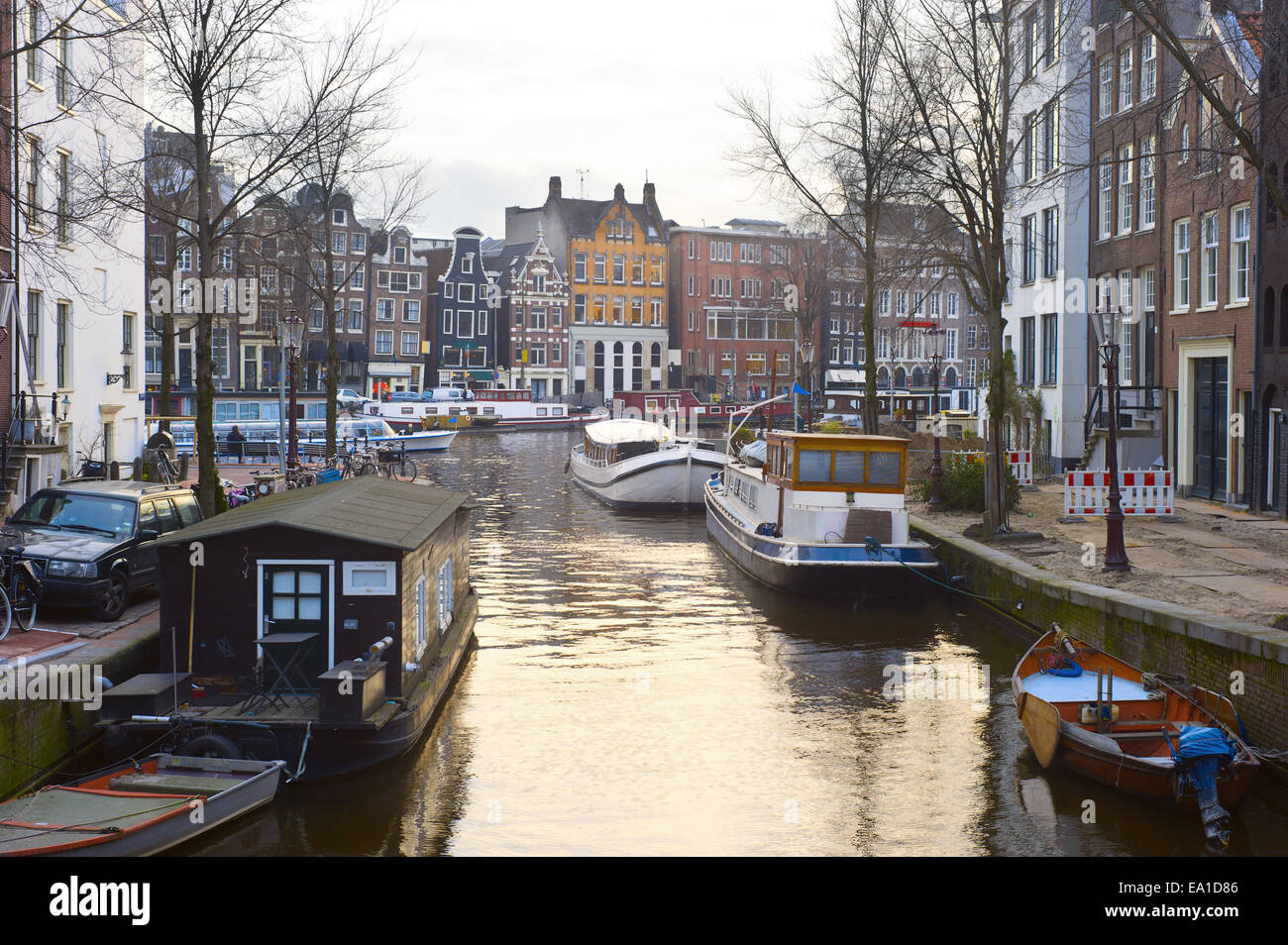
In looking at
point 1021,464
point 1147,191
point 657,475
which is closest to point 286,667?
point 1021,464

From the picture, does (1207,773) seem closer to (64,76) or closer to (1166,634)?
(1166,634)

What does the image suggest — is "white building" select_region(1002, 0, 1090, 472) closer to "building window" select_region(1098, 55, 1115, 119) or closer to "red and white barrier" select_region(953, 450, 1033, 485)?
"building window" select_region(1098, 55, 1115, 119)

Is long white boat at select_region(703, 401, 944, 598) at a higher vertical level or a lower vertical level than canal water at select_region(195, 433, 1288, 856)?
higher

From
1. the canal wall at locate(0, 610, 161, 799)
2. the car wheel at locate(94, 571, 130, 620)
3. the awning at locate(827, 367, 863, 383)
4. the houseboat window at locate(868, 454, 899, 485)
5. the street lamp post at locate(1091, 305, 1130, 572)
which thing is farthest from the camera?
the awning at locate(827, 367, 863, 383)

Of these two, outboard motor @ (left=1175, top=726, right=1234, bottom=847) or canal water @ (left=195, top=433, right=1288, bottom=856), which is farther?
canal water @ (left=195, top=433, right=1288, bottom=856)

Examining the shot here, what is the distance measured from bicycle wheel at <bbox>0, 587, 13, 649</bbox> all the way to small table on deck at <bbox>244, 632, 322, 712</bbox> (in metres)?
3.20

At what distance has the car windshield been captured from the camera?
59.9ft

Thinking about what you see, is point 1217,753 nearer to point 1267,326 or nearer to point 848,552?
point 848,552

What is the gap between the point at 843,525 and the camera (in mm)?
24359

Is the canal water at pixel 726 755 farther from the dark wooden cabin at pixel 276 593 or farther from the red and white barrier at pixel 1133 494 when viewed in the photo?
the red and white barrier at pixel 1133 494

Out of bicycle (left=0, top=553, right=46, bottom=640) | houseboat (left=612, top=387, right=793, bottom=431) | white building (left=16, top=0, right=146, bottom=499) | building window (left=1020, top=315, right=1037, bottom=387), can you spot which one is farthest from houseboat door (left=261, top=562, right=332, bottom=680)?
houseboat (left=612, top=387, right=793, bottom=431)
